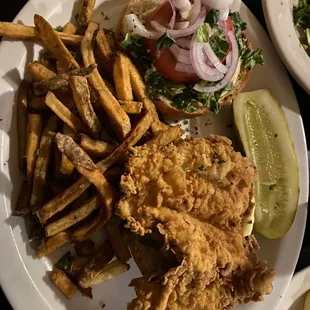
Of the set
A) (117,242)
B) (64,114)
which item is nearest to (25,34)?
(64,114)

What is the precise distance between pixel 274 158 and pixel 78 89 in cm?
126

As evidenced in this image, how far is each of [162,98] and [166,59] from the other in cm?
20

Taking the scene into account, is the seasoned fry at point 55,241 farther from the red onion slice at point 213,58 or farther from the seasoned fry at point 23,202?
the red onion slice at point 213,58

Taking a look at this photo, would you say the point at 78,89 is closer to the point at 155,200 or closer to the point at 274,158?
the point at 155,200

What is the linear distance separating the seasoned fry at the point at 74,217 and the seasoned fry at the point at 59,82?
1.79ft

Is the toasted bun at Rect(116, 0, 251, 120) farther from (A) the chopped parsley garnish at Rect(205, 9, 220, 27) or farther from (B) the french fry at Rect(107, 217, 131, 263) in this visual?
(B) the french fry at Rect(107, 217, 131, 263)

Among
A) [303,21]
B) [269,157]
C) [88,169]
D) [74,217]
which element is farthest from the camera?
[303,21]

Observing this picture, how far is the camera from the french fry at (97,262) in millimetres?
2406

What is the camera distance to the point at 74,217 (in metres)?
2.32

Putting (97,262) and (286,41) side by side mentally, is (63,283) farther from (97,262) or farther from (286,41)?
(286,41)

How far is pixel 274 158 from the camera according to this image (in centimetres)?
293

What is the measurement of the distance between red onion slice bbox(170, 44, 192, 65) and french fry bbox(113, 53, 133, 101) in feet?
0.99

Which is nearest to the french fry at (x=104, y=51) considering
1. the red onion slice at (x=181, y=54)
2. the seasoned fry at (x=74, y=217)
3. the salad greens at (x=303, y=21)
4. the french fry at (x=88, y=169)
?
the red onion slice at (x=181, y=54)

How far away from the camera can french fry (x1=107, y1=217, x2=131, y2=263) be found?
2.44m
